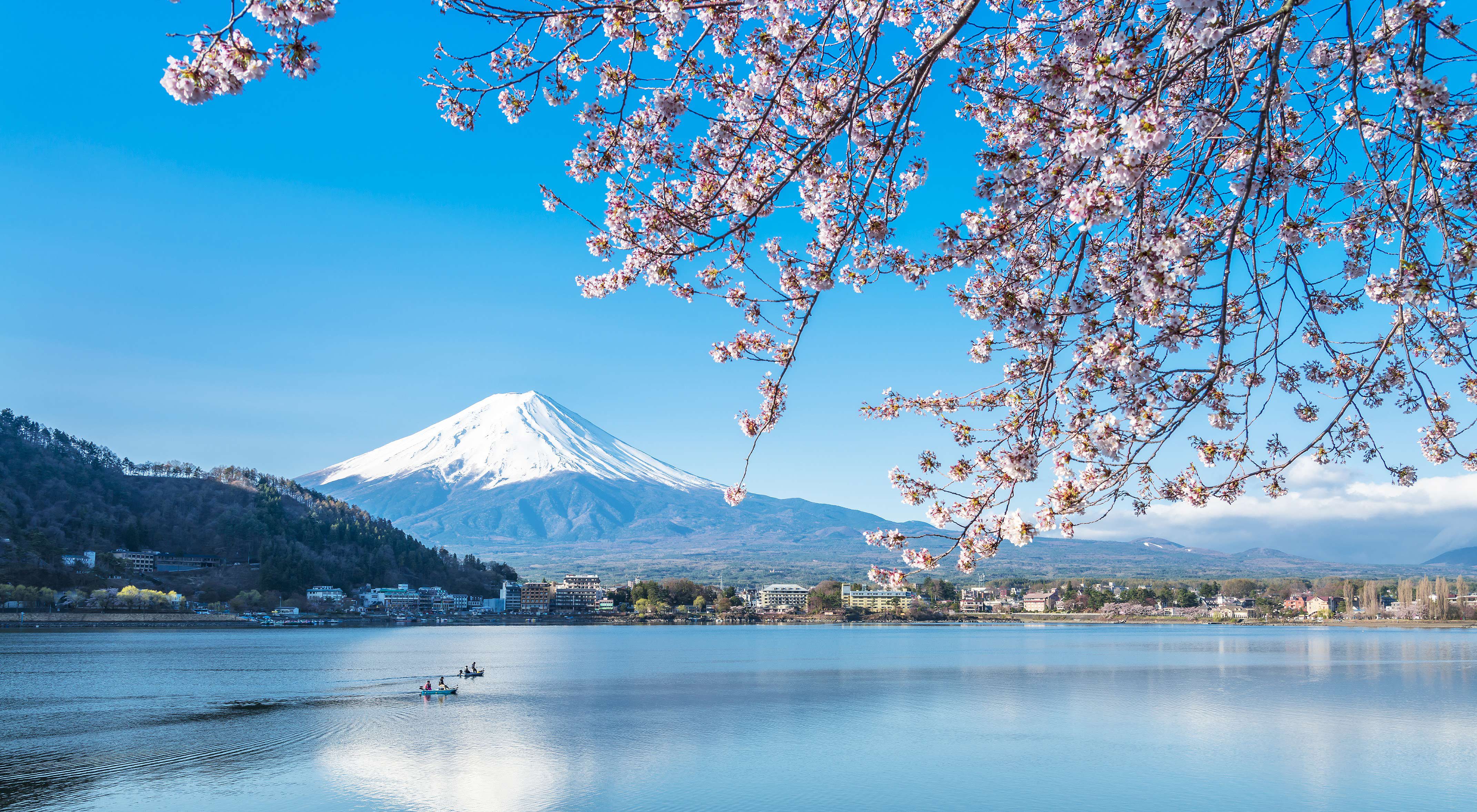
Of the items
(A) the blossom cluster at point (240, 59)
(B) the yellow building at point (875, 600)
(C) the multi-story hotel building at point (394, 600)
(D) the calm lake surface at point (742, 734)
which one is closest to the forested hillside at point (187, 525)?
(C) the multi-story hotel building at point (394, 600)

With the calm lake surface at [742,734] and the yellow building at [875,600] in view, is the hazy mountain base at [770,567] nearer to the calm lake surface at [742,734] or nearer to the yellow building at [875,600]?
the yellow building at [875,600]

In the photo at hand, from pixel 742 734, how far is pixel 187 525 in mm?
93065

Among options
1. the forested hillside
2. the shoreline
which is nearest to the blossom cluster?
the shoreline

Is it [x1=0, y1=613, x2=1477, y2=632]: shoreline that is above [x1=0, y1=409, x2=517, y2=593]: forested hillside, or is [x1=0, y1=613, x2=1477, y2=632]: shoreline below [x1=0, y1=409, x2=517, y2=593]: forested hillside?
below

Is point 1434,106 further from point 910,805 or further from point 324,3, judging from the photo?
point 910,805

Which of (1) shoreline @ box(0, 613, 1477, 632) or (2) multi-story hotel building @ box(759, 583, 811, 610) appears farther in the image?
(2) multi-story hotel building @ box(759, 583, 811, 610)

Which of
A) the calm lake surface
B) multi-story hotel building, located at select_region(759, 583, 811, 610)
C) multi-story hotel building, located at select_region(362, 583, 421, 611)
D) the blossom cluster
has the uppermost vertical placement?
the blossom cluster

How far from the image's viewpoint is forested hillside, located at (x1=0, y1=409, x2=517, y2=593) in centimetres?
8188

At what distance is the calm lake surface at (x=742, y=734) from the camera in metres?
13.0

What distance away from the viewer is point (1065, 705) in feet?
74.0

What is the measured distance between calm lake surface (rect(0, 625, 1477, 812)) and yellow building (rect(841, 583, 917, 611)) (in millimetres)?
67217

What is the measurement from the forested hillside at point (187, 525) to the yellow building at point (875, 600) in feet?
128

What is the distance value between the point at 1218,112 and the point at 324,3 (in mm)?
3003

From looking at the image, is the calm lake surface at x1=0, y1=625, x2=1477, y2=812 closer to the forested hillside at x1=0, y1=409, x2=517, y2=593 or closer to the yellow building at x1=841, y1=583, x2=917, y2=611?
the forested hillside at x1=0, y1=409, x2=517, y2=593
